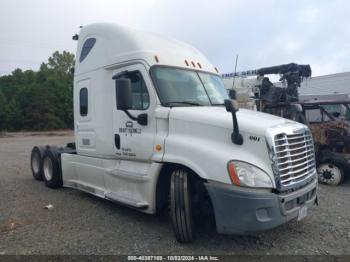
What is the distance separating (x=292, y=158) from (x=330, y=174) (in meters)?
4.72

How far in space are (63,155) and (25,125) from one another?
44.8m

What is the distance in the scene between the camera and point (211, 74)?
6.26 meters

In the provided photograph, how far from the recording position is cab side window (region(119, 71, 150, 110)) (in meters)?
5.25

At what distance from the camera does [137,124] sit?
5379mm

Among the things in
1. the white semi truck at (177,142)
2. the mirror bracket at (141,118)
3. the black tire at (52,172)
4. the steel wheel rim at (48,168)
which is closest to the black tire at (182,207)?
the white semi truck at (177,142)

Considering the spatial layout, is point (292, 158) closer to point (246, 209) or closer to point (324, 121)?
point (246, 209)

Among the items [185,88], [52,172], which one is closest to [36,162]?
[52,172]

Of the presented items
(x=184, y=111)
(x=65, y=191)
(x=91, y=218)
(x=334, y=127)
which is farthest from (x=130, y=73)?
(x=334, y=127)

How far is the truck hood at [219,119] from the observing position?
4.29 meters

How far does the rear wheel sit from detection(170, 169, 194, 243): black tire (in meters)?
5.24

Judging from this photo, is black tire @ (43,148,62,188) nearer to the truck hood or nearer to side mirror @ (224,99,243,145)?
the truck hood

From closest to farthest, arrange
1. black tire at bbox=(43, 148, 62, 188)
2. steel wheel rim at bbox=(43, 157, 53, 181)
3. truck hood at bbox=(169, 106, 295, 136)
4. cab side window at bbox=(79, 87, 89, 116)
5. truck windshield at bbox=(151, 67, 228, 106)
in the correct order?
truck hood at bbox=(169, 106, 295, 136)
truck windshield at bbox=(151, 67, 228, 106)
cab side window at bbox=(79, 87, 89, 116)
black tire at bbox=(43, 148, 62, 188)
steel wheel rim at bbox=(43, 157, 53, 181)

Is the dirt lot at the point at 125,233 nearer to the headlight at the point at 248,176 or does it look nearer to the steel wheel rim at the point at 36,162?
the headlight at the point at 248,176

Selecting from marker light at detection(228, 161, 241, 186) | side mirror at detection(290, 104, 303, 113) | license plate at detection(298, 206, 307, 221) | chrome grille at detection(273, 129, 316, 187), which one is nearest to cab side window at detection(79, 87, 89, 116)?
marker light at detection(228, 161, 241, 186)
